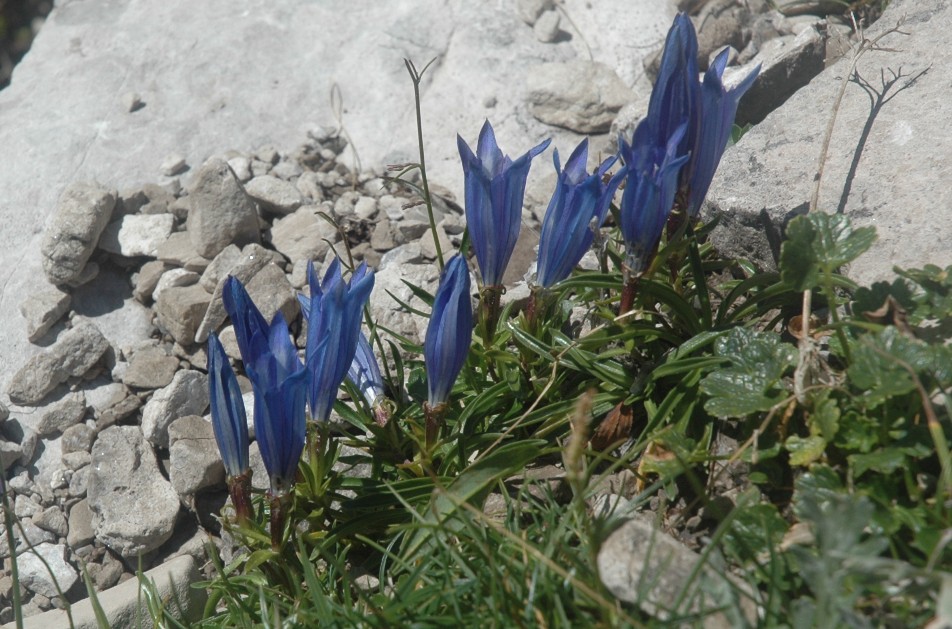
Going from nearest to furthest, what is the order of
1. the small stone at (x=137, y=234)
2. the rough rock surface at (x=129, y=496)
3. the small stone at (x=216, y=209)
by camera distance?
1. the rough rock surface at (x=129, y=496)
2. the small stone at (x=216, y=209)
3. the small stone at (x=137, y=234)

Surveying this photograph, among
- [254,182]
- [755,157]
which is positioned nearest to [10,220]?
[254,182]

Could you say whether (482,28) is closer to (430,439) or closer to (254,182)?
(254,182)

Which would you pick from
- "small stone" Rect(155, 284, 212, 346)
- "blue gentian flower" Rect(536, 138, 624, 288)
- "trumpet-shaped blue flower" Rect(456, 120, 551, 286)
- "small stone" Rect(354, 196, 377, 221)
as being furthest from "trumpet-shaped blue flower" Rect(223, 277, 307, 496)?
"small stone" Rect(354, 196, 377, 221)

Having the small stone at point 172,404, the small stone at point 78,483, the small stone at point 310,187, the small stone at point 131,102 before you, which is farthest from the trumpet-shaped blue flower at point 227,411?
the small stone at point 131,102

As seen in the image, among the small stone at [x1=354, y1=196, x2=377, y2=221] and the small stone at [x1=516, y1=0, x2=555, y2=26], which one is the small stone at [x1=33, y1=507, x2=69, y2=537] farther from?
the small stone at [x1=516, y1=0, x2=555, y2=26]

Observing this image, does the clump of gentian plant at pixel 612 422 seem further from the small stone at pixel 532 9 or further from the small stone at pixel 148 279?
the small stone at pixel 532 9

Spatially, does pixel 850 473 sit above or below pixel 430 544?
above
